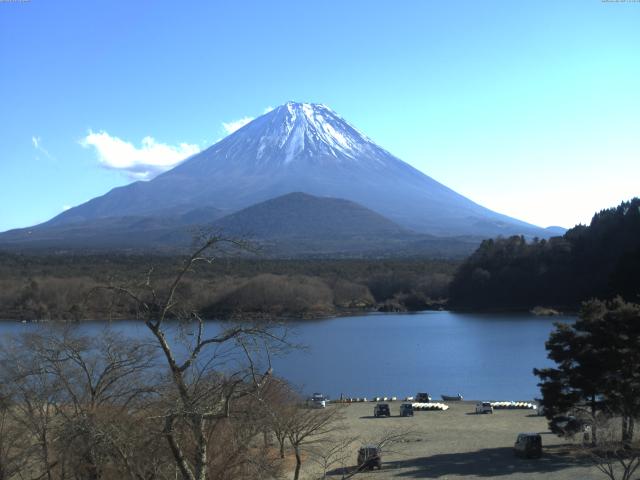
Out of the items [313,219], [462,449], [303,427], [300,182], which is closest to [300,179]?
[300,182]

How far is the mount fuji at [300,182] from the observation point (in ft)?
366

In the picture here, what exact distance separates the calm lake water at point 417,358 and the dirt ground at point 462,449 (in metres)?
2.97

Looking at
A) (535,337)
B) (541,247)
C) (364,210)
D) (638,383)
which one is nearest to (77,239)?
(364,210)

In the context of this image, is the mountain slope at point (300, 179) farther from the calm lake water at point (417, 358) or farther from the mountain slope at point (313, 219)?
the calm lake water at point (417, 358)

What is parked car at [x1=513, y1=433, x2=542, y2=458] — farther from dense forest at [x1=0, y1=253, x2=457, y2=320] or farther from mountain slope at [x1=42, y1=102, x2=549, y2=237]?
mountain slope at [x1=42, y1=102, x2=549, y2=237]

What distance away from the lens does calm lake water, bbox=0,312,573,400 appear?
2183 cm

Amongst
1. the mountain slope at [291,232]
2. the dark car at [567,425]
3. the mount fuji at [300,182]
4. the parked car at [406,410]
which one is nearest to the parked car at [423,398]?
the parked car at [406,410]

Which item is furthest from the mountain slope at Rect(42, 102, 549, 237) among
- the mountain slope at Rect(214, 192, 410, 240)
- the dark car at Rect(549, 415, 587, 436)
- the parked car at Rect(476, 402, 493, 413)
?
the dark car at Rect(549, 415, 587, 436)

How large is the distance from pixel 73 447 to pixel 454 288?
45.5 meters

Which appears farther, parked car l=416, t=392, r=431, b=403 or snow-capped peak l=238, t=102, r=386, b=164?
snow-capped peak l=238, t=102, r=386, b=164

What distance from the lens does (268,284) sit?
44.6 meters

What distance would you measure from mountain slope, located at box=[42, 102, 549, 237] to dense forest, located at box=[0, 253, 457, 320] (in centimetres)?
5103

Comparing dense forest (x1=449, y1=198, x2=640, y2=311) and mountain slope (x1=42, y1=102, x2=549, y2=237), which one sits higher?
mountain slope (x1=42, y1=102, x2=549, y2=237)

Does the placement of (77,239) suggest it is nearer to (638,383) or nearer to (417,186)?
(417,186)
